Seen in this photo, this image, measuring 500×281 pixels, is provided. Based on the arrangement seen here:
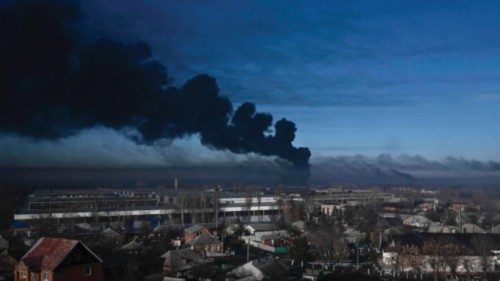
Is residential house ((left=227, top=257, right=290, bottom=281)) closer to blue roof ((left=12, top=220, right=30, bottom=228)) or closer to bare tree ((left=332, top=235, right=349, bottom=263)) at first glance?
bare tree ((left=332, top=235, right=349, bottom=263))

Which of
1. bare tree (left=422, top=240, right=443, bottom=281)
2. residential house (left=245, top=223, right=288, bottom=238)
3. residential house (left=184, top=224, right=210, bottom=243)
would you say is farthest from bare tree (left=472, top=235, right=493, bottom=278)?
residential house (left=184, top=224, right=210, bottom=243)

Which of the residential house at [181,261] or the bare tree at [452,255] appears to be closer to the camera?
the bare tree at [452,255]

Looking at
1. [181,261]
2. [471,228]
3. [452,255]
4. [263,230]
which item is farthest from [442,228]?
[181,261]

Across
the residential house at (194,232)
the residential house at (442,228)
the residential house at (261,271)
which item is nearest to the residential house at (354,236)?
the residential house at (442,228)

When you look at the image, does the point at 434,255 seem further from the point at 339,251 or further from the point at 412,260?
the point at 339,251

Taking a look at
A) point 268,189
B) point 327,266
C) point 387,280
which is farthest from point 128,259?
point 268,189

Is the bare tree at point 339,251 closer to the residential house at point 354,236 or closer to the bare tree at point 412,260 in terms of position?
the bare tree at point 412,260

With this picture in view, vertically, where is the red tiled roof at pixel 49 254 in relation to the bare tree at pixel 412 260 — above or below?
above

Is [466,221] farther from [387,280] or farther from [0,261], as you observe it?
[0,261]
